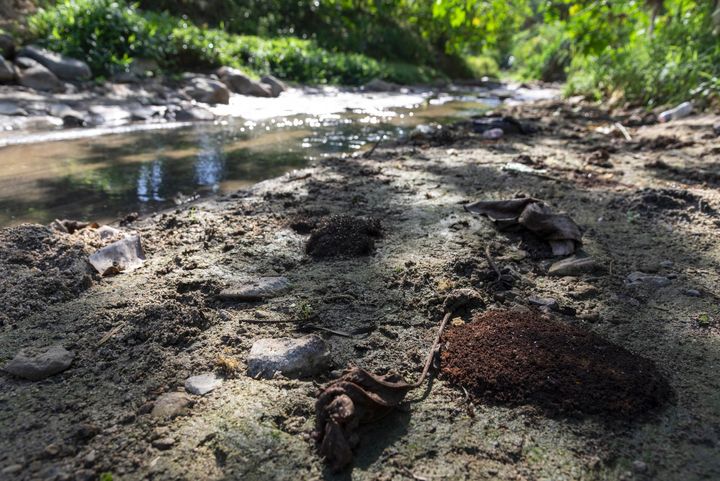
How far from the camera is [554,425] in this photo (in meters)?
1.61

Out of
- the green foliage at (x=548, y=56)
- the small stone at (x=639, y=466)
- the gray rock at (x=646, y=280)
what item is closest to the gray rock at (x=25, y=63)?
the gray rock at (x=646, y=280)

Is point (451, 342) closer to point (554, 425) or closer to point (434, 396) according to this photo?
point (434, 396)

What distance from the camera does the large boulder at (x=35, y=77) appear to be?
25.8 feet

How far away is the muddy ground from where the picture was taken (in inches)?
59.2

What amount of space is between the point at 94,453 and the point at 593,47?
7283mm

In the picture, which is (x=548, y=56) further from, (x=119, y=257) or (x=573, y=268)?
(x=119, y=257)

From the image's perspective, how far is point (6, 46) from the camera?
8.19 metres

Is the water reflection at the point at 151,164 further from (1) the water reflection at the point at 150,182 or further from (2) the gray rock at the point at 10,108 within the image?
(2) the gray rock at the point at 10,108

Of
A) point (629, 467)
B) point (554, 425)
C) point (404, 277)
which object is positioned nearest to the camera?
point (629, 467)

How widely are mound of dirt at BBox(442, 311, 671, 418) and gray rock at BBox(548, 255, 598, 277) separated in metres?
0.59

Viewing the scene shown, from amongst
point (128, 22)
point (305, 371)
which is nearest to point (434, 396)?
point (305, 371)

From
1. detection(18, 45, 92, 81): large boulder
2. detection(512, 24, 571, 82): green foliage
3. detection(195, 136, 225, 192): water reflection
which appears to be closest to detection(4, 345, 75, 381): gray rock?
detection(195, 136, 225, 192): water reflection

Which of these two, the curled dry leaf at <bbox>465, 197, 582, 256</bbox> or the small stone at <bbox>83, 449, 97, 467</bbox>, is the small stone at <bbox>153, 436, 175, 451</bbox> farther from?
the curled dry leaf at <bbox>465, 197, 582, 256</bbox>

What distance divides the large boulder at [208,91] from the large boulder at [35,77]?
2068mm
